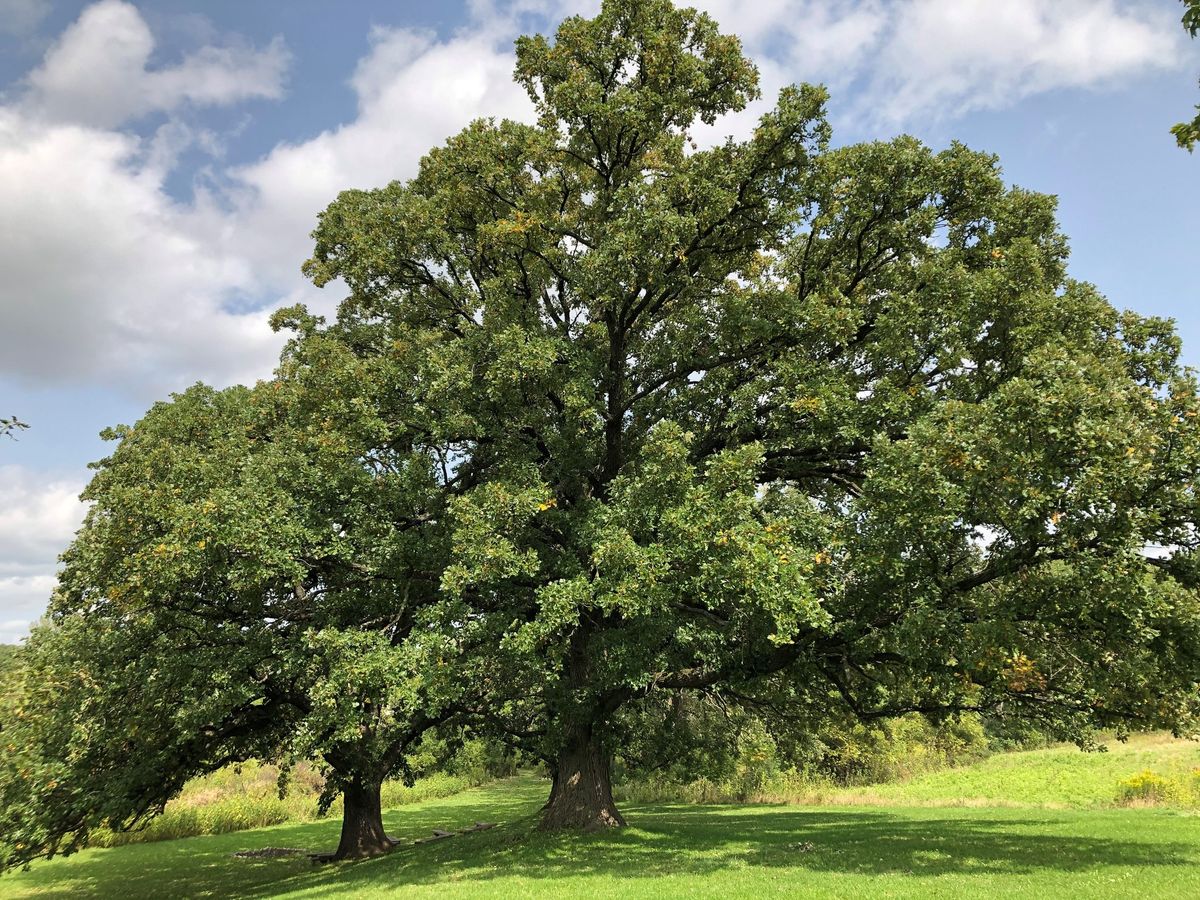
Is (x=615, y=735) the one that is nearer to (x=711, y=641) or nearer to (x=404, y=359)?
(x=711, y=641)

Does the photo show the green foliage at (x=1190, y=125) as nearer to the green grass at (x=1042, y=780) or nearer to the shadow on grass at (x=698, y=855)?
the shadow on grass at (x=698, y=855)

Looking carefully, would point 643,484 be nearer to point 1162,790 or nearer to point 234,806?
point 1162,790

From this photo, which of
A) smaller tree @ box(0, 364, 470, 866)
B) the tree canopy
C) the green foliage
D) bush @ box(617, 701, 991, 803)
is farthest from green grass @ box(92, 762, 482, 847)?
the green foliage

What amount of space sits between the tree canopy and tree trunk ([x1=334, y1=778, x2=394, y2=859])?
315 cm

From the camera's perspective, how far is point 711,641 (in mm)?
14188

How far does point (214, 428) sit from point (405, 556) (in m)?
7.89

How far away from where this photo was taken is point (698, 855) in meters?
14.9

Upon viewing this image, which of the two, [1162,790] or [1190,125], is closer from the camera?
[1190,125]

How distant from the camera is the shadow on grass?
42.2ft

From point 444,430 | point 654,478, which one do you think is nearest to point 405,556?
point 444,430

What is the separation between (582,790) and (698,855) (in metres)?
4.35

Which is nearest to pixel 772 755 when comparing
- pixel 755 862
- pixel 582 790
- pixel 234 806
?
pixel 582 790

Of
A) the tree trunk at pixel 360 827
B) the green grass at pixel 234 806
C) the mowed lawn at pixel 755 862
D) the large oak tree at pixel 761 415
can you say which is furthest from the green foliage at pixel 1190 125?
the green grass at pixel 234 806

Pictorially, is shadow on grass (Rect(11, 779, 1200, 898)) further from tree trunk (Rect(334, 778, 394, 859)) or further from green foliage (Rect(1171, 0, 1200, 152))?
green foliage (Rect(1171, 0, 1200, 152))
